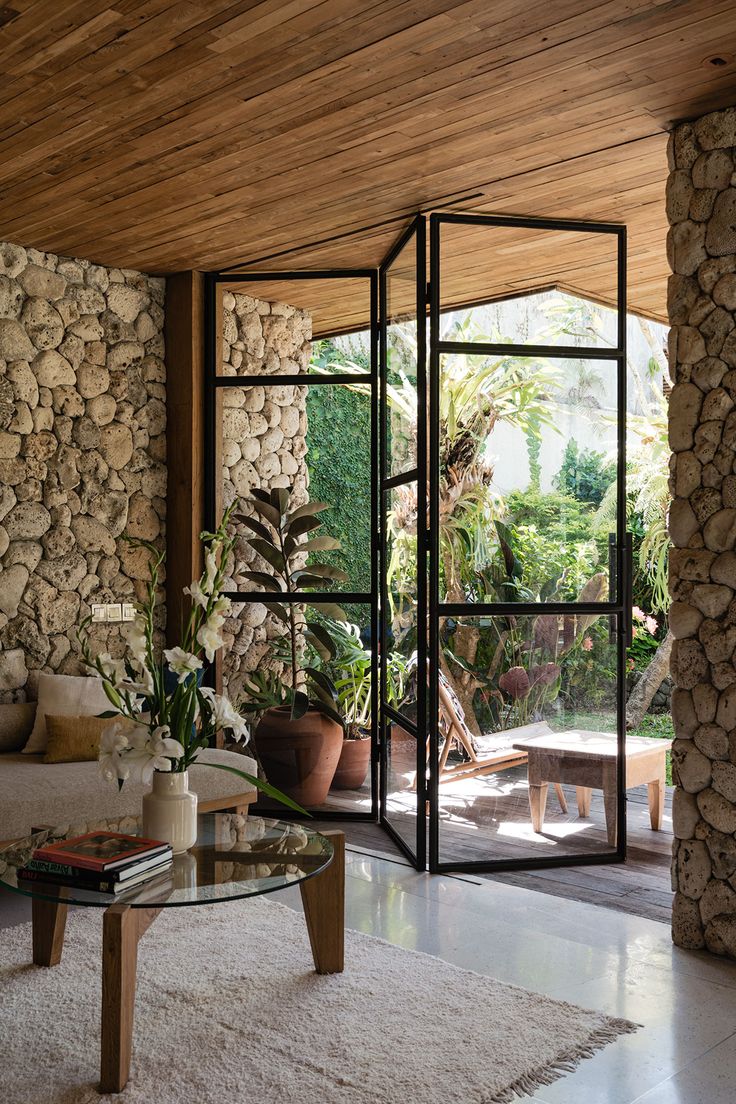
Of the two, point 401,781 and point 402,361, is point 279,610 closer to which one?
point 401,781

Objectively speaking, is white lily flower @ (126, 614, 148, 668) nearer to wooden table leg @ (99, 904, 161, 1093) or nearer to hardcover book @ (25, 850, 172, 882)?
hardcover book @ (25, 850, 172, 882)

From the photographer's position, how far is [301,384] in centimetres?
539

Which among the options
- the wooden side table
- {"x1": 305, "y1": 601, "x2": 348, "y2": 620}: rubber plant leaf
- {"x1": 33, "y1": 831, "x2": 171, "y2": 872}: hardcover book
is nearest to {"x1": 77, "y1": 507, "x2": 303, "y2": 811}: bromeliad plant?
{"x1": 33, "y1": 831, "x2": 171, "y2": 872}: hardcover book

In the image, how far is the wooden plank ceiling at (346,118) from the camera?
2.89 m

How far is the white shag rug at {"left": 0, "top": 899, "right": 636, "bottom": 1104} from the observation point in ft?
8.40

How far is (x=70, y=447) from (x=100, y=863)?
289 cm

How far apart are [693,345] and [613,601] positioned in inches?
53.3

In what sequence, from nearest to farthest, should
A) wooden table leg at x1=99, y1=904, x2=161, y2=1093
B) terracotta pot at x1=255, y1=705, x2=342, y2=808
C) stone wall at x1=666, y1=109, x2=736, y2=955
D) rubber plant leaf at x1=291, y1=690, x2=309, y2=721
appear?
1. wooden table leg at x1=99, y1=904, x2=161, y2=1093
2. stone wall at x1=666, y1=109, x2=736, y2=955
3. rubber plant leaf at x1=291, y1=690, x2=309, y2=721
4. terracotta pot at x1=255, y1=705, x2=342, y2=808

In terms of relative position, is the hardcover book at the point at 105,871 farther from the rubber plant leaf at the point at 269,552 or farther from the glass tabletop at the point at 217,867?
the rubber plant leaf at the point at 269,552

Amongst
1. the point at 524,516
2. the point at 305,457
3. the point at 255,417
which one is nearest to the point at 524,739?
the point at 524,516

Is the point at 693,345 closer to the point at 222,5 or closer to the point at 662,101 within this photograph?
the point at 662,101

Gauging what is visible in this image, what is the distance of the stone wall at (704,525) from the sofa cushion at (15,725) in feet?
9.38

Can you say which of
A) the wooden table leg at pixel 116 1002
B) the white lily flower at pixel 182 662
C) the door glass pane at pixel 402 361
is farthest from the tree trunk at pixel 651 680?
the wooden table leg at pixel 116 1002

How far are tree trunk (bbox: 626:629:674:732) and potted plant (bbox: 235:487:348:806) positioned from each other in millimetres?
3704
